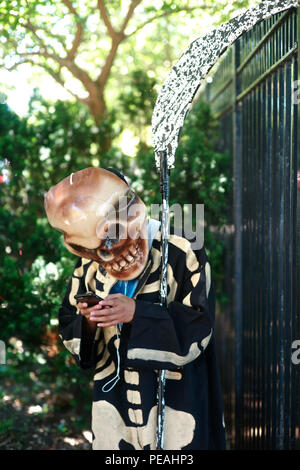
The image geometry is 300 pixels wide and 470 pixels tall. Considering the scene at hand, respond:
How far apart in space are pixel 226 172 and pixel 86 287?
207 centimetres

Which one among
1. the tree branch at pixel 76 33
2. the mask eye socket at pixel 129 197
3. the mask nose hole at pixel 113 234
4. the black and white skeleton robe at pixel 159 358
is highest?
the tree branch at pixel 76 33

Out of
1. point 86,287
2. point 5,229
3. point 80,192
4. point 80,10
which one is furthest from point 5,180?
point 80,192

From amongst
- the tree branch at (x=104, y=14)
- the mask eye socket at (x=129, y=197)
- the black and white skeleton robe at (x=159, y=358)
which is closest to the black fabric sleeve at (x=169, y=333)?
the black and white skeleton robe at (x=159, y=358)

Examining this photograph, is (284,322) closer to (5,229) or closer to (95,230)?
(95,230)

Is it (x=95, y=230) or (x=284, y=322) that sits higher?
(x=95, y=230)

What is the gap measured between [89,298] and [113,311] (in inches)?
5.0

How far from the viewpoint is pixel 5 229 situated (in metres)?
3.77

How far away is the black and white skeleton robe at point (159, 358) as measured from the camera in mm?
1992

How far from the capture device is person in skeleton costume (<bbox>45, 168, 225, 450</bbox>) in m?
1.94

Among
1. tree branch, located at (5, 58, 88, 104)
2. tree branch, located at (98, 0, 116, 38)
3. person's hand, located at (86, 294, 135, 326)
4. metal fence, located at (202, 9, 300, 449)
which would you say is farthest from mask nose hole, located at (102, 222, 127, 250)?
tree branch, located at (98, 0, 116, 38)

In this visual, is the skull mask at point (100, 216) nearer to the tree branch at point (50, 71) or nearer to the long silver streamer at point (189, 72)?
the long silver streamer at point (189, 72)

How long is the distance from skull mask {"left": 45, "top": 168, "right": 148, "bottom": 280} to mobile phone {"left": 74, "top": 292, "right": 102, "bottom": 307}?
0.48ft

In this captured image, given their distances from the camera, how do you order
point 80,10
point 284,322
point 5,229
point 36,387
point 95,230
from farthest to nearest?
1. point 36,387
2. point 80,10
3. point 5,229
4. point 284,322
5. point 95,230

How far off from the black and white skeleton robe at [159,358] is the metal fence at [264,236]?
0.44m
